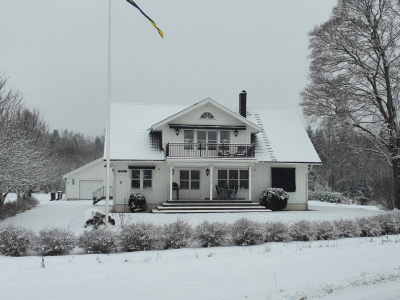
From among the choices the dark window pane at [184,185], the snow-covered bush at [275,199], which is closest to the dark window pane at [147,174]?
the dark window pane at [184,185]

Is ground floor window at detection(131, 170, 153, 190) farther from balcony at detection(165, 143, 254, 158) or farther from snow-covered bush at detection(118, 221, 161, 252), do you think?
snow-covered bush at detection(118, 221, 161, 252)

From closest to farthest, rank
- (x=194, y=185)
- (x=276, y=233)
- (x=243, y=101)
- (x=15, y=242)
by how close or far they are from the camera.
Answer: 1. (x=15, y=242)
2. (x=276, y=233)
3. (x=194, y=185)
4. (x=243, y=101)

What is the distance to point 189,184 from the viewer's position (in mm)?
23047

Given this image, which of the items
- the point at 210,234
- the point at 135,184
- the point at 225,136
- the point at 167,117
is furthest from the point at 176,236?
the point at 167,117

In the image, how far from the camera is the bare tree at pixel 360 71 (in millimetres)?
20469

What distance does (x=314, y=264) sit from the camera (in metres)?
8.46

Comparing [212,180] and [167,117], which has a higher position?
[167,117]

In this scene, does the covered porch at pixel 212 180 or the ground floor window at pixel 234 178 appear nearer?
the covered porch at pixel 212 180

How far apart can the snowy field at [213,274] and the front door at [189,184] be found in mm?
12752

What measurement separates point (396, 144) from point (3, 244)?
20125 millimetres

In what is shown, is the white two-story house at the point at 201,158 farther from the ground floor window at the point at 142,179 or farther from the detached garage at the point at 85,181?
the detached garage at the point at 85,181

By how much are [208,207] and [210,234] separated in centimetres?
1043

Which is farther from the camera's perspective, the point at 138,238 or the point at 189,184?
the point at 189,184

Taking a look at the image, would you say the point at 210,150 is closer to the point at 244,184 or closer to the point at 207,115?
the point at 207,115
